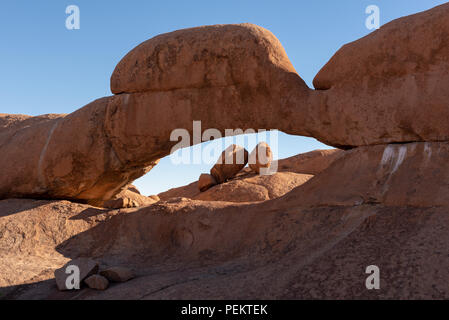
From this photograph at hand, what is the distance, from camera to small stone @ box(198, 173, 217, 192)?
14.2 m

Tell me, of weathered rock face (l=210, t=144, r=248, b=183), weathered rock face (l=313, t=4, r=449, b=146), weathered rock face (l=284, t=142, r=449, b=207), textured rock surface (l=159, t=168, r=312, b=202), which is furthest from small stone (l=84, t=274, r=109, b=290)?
weathered rock face (l=210, t=144, r=248, b=183)

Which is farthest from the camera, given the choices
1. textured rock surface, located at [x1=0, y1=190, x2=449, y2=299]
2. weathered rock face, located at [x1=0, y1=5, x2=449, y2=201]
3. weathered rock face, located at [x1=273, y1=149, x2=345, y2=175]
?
weathered rock face, located at [x1=273, y1=149, x2=345, y2=175]

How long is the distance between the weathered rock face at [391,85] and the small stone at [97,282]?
4014 millimetres

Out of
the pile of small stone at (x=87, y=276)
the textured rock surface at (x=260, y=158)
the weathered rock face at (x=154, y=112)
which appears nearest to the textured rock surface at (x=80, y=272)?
the pile of small stone at (x=87, y=276)

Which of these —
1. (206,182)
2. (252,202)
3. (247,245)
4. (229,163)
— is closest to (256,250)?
(247,245)

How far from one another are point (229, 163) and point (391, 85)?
908 cm

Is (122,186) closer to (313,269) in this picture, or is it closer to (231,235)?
(231,235)

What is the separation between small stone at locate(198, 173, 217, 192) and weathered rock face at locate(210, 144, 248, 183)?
0.23m

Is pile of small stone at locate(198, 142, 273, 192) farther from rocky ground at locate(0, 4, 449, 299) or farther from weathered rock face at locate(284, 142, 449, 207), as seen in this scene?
weathered rock face at locate(284, 142, 449, 207)

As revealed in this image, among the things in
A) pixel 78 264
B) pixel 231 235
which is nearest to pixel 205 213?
pixel 231 235

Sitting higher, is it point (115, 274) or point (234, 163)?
point (234, 163)

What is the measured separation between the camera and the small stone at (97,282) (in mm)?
5172

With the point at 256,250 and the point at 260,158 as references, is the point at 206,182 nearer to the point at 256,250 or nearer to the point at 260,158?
the point at 260,158

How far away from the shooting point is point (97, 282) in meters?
5.19
